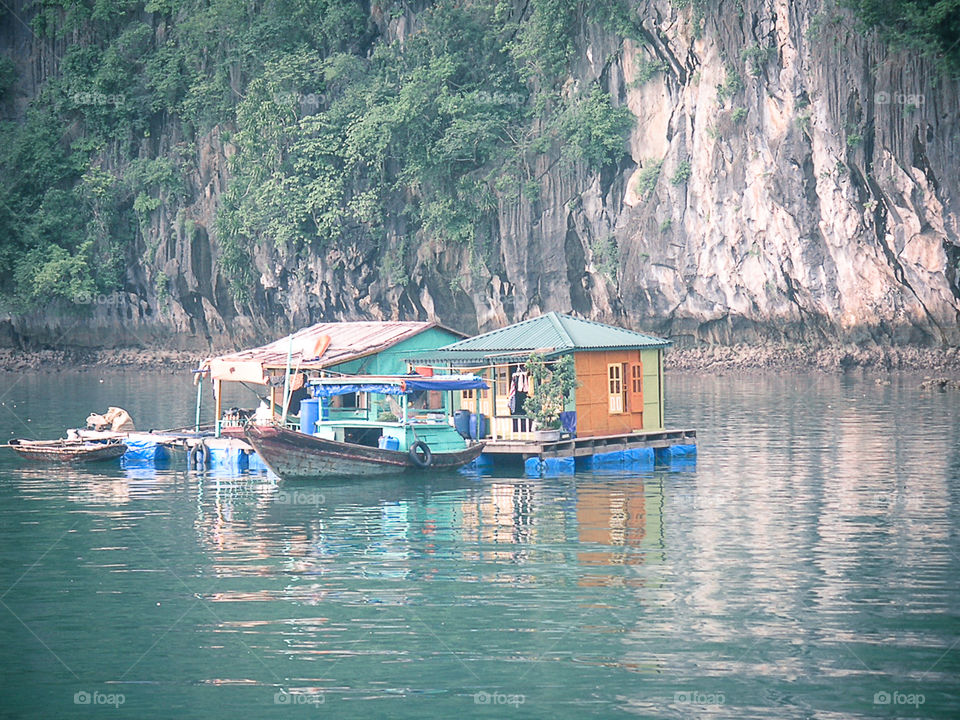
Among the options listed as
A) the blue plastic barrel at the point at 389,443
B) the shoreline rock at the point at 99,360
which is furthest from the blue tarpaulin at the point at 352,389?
the shoreline rock at the point at 99,360

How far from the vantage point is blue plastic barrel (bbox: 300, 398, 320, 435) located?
29266 millimetres

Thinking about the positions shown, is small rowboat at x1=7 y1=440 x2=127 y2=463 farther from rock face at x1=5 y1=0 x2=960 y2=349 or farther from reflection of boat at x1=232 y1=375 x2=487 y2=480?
rock face at x1=5 y1=0 x2=960 y2=349

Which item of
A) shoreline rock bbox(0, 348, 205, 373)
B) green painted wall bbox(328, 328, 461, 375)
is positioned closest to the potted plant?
green painted wall bbox(328, 328, 461, 375)


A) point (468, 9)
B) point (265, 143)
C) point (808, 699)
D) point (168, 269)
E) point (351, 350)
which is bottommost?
point (808, 699)

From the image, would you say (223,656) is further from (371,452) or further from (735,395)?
(735,395)

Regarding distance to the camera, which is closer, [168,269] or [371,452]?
[371,452]

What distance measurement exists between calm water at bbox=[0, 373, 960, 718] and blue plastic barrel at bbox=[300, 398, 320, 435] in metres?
1.98

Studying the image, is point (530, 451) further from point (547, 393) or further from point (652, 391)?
point (652, 391)

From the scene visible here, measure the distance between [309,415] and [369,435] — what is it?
1.31 metres

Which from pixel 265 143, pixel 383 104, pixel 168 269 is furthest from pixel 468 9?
pixel 168 269

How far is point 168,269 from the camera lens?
232ft

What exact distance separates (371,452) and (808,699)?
15.5 metres

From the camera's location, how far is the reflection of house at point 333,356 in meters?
30.8

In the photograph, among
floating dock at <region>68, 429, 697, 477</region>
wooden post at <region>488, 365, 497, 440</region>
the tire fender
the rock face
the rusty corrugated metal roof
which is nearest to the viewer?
the tire fender
